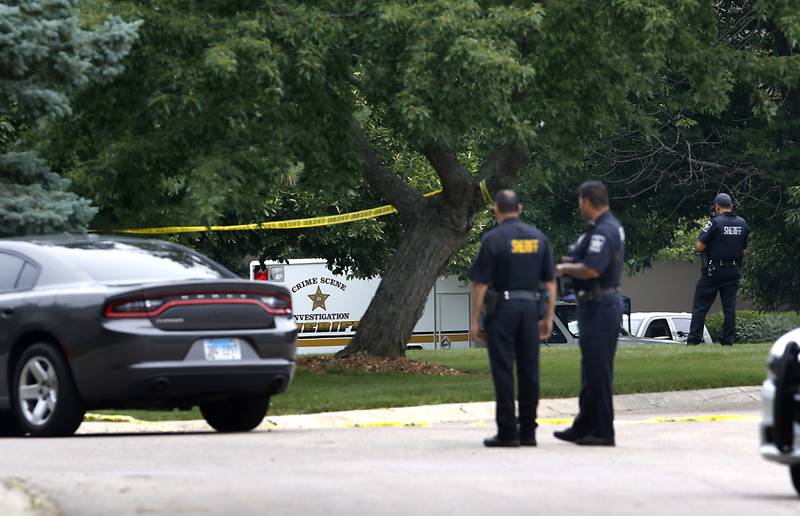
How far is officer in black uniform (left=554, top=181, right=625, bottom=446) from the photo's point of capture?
11844 millimetres

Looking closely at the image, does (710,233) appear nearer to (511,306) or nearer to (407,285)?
(407,285)

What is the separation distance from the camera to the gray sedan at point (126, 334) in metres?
12.3

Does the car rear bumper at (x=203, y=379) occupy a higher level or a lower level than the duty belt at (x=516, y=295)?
lower

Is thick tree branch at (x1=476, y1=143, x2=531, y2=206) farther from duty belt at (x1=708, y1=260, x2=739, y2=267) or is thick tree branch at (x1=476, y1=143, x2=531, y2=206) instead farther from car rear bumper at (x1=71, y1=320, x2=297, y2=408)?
car rear bumper at (x1=71, y1=320, x2=297, y2=408)

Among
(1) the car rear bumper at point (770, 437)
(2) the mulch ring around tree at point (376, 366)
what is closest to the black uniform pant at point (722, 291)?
(2) the mulch ring around tree at point (376, 366)

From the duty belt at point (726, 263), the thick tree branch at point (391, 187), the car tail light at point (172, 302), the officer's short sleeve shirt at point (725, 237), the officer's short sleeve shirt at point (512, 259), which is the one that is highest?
the thick tree branch at point (391, 187)

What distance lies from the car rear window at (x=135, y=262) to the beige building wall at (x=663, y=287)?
48.7 m

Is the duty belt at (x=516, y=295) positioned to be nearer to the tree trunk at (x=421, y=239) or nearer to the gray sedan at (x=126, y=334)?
the gray sedan at (x=126, y=334)

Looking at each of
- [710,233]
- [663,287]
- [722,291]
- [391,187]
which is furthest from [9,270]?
[663,287]

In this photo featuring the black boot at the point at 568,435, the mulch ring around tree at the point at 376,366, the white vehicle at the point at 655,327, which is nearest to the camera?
the black boot at the point at 568,435

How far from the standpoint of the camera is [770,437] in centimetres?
874

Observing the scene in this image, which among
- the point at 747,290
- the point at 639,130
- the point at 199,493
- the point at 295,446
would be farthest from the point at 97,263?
the point at 747,290

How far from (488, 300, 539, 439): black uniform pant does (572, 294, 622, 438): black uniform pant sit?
359 mm

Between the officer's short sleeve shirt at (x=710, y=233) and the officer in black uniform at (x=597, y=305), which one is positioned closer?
the officer in black uniform at (x=597, y=305)
